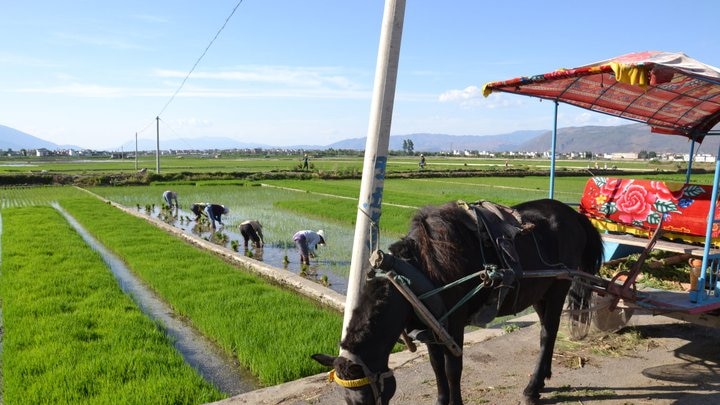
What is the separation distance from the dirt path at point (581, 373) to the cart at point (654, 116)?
48 cm

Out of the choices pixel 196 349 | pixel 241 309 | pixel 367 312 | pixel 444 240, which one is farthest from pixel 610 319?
pixel 196 349

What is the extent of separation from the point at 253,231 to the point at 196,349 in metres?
6.18

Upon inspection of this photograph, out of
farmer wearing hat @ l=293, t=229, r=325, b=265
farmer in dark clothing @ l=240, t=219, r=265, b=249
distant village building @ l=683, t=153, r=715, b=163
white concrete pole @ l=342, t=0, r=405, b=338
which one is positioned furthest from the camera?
distant village building @ l=683, t=153, r=715, b=163

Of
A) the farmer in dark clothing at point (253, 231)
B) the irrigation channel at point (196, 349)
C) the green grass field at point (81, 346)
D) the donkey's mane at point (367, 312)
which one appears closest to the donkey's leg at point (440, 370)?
the donkey's mane at point (367, 312)

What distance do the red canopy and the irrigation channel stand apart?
3858 mm

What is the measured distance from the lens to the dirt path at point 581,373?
159 inches

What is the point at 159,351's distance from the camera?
5.39m

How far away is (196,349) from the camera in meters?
5.97

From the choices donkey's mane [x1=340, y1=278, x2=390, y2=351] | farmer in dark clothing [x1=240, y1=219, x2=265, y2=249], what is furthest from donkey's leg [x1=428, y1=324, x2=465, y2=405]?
farmer in dark clothing [x1=240, y1=219, x2=265, y2=249]

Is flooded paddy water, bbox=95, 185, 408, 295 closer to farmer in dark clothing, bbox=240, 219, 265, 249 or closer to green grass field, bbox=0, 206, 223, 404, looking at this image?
farmer in dark clothing, bbox=240, 219, 265, 249

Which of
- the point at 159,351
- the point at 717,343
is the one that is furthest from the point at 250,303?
the point at 717,343

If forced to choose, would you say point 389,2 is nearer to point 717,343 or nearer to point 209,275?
point 717,343

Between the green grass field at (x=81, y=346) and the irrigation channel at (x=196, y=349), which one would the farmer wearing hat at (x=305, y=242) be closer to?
the irrigation channel at (x=196, y=349)

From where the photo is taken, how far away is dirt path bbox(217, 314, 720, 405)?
4.03m
